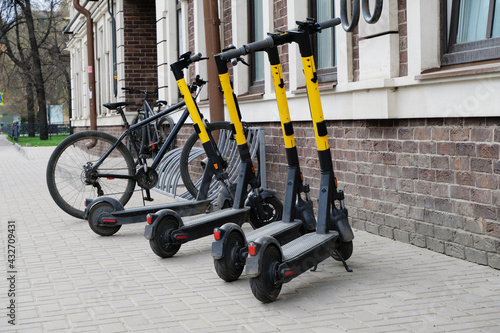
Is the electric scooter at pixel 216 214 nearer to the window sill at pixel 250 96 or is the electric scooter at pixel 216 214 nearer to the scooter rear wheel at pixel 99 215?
the scooter rear wheel at pixel 99 215

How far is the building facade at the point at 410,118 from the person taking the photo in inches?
216

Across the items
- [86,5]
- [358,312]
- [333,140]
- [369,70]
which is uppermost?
[86,5]

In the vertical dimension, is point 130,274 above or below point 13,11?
below

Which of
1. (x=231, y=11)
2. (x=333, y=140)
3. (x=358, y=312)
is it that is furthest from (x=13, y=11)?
(x=358, y=312)

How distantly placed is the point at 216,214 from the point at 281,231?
1.33m

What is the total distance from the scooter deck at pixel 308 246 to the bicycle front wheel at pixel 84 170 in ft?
11.2

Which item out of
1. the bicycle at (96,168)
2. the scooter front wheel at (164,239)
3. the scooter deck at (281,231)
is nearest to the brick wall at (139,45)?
the bicycle at (96,168)

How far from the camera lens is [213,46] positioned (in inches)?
374

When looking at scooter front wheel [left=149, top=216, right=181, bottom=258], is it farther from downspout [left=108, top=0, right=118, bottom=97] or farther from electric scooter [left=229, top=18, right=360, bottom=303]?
downspout [left=108, top=0, right=118, bottom=97]

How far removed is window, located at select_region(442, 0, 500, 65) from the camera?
562 cm

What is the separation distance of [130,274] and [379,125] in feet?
8.22

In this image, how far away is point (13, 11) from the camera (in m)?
44.4

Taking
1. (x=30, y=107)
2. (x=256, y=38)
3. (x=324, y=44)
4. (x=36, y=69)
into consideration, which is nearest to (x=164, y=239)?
(x=324, y=44)

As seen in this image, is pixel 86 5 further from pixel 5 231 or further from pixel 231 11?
pixel 5 231
